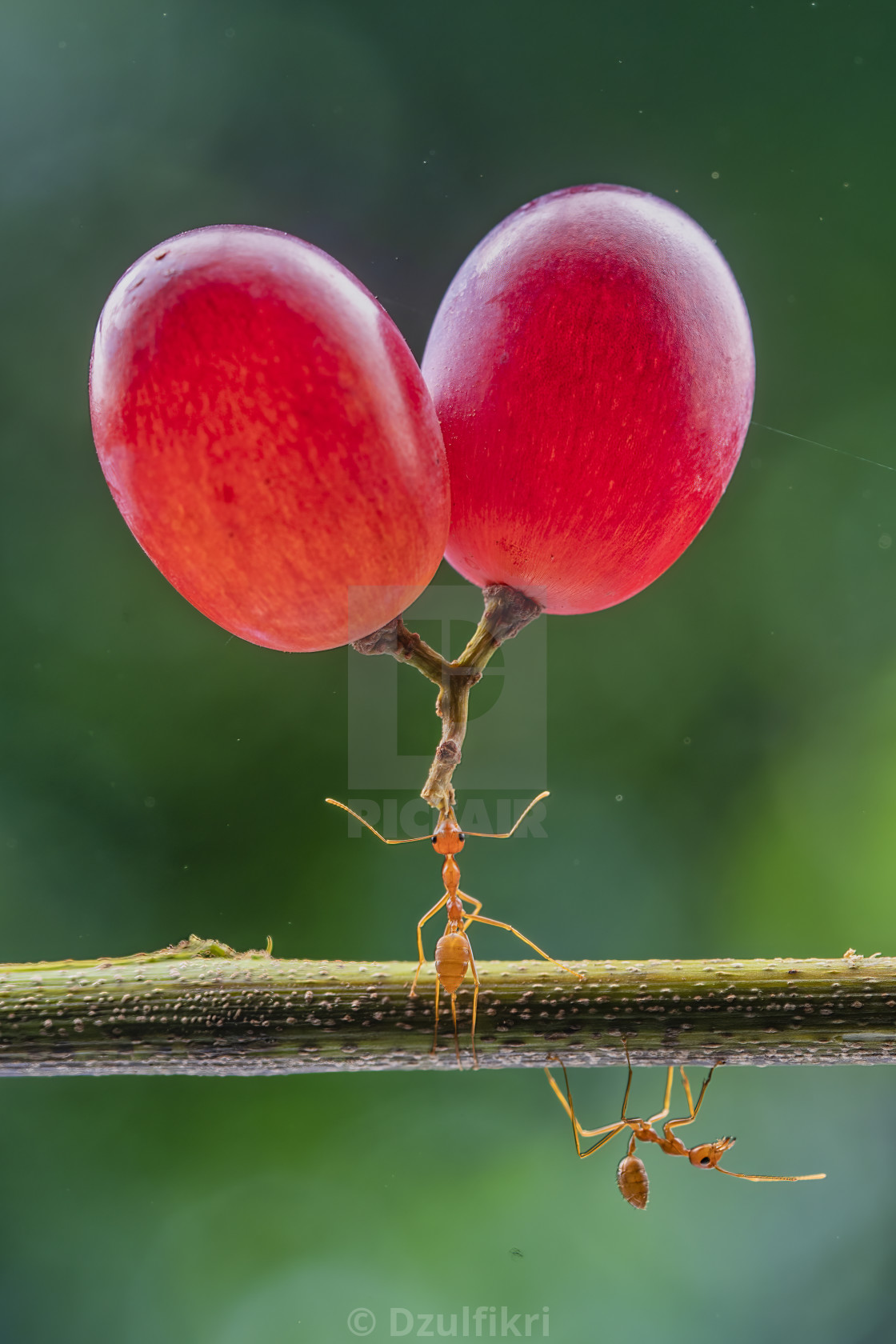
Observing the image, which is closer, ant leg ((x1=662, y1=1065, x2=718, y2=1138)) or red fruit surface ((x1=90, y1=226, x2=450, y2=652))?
red fruit surface ((x1=90, y1=226, x2=450, y2=652))

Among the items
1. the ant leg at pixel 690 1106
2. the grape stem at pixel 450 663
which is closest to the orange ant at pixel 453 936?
the grape stem at pixel 450 663

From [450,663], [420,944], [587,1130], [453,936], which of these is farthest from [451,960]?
[587,1130]

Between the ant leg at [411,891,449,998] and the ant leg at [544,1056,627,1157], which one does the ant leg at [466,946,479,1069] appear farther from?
the ant leg at [544,1056,627,1157]

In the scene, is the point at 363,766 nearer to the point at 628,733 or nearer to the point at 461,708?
the point at 628,733

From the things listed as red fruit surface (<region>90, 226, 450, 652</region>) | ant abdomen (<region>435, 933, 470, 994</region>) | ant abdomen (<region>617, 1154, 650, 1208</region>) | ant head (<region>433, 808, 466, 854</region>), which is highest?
→ red fruit surface (<region>90, 226, 450, 652</region>)

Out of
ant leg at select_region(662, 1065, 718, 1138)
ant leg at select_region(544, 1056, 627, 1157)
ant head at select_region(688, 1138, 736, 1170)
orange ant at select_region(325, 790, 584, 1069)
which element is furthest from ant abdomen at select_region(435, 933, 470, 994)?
ant head at select_region(688, 1138, 736, 1170)

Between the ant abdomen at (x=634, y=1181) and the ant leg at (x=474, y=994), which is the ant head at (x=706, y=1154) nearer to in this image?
the ant abdomen at (x=634, y=1181)

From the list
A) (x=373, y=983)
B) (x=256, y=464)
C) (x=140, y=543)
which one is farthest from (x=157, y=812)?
(x=256, y=464)
